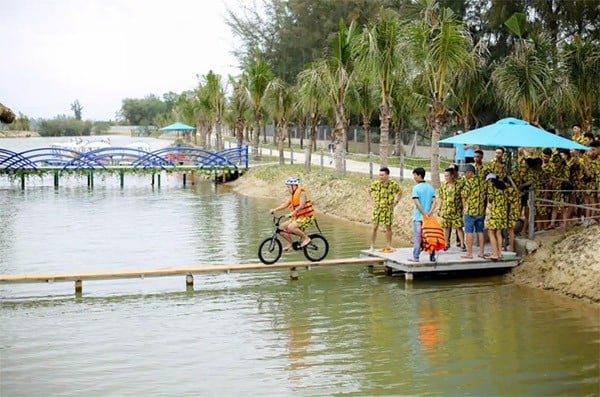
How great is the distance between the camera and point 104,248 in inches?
722

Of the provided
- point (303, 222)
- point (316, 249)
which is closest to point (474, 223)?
point (316, 249)

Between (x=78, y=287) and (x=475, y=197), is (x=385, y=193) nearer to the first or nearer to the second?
(x=475, y=197)

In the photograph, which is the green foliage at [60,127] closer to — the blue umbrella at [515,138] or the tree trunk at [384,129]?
the tree trunk at [384,129]

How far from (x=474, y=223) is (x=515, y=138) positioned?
165 centimetres

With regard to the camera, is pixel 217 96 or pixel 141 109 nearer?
pixel 217 96

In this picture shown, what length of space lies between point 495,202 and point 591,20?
61.8 feet

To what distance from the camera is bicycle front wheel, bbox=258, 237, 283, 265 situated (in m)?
13.9

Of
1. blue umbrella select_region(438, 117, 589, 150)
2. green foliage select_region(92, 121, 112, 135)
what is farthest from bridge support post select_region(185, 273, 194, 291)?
green foliage select_region(92, 121, 112, 135)

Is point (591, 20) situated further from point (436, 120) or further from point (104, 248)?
point (104, 248)

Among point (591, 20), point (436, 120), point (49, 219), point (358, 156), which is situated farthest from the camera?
point (358, 156)

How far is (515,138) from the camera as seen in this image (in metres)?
13.4

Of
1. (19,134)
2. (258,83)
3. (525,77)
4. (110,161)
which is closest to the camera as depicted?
(525,77)

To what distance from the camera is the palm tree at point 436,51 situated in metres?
20.1

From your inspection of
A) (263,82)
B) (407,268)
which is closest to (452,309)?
(407,268)
